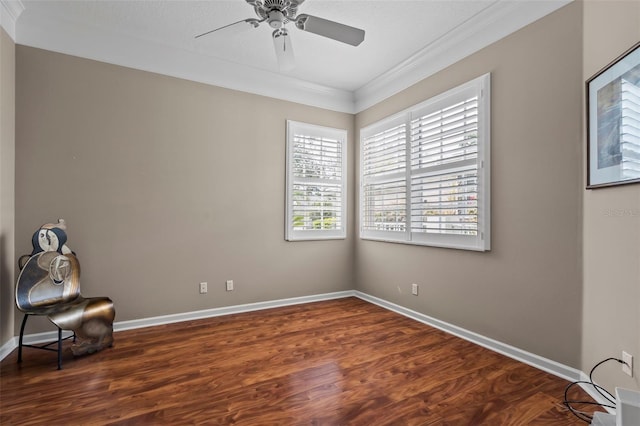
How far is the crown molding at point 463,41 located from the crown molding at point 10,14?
3.55 metres

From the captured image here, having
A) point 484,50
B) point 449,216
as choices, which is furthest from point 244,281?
point 484,50

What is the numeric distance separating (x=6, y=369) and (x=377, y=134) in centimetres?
422

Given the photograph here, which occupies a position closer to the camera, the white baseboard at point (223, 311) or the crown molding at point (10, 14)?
the crown molding at point (10, 14)

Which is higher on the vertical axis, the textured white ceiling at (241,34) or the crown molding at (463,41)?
the textured white ceiling at (241,34)

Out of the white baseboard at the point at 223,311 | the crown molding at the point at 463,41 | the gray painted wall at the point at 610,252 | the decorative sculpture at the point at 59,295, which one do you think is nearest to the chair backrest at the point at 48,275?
the decorative sculpture at the point at 59,295

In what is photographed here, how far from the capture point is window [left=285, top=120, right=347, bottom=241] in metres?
4.05

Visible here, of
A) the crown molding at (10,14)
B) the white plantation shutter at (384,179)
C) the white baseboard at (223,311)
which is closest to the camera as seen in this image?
the crown molding at (10,14)

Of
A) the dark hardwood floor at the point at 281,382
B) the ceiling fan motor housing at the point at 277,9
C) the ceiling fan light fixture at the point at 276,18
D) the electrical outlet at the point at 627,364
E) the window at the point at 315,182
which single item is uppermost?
the ceiling fan motor housing at the point at 277,9

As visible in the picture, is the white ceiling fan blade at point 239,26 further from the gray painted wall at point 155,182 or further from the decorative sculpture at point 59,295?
the decorative sculpture at point 59,295

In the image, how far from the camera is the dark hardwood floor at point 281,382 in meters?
1.77

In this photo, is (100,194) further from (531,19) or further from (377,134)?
(531,19)

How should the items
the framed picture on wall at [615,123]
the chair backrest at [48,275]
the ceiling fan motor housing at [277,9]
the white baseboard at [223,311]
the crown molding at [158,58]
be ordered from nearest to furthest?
the framed picture on wall at [615,123] → the ceiling fan motor housing at [277,9] → the chair backrest at [48,275] → the crown molding at [158,58] → the white baseboard at [223,311]

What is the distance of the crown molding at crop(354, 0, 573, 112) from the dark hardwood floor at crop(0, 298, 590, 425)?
8.93ft

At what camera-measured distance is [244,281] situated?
373 centimetres
